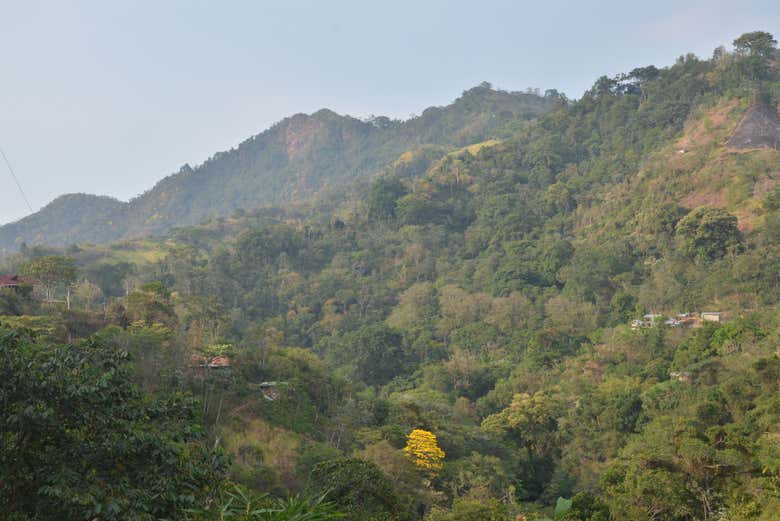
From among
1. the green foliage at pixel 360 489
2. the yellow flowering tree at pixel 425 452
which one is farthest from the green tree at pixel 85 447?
the yellow flowering tree at pixel 425 452

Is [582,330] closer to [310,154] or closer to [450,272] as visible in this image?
[450,272]

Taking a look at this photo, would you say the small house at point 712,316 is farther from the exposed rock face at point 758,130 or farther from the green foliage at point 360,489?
the green foliage at point 360,489

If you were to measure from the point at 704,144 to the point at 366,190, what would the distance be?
3567 centimetres

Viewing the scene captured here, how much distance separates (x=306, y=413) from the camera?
68.6 ft

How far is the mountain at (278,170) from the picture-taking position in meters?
93.9

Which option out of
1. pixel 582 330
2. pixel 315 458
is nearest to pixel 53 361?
pixel 315 458

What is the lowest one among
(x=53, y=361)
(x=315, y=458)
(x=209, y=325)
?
(x=315, y=458)

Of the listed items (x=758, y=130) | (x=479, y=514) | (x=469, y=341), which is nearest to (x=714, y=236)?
(x=758, y=130)

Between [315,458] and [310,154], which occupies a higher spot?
[310,154]

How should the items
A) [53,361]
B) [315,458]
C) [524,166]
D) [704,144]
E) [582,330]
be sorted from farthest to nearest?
[524,166] → [704,144] → [582,330] → [315,458] → [53,361]

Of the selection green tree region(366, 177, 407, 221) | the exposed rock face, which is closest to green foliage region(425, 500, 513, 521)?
the exposed rock face

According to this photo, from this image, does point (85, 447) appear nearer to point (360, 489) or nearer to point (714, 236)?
point (360, 489)

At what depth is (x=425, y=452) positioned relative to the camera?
1888cm

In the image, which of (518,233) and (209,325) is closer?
(209,325)
